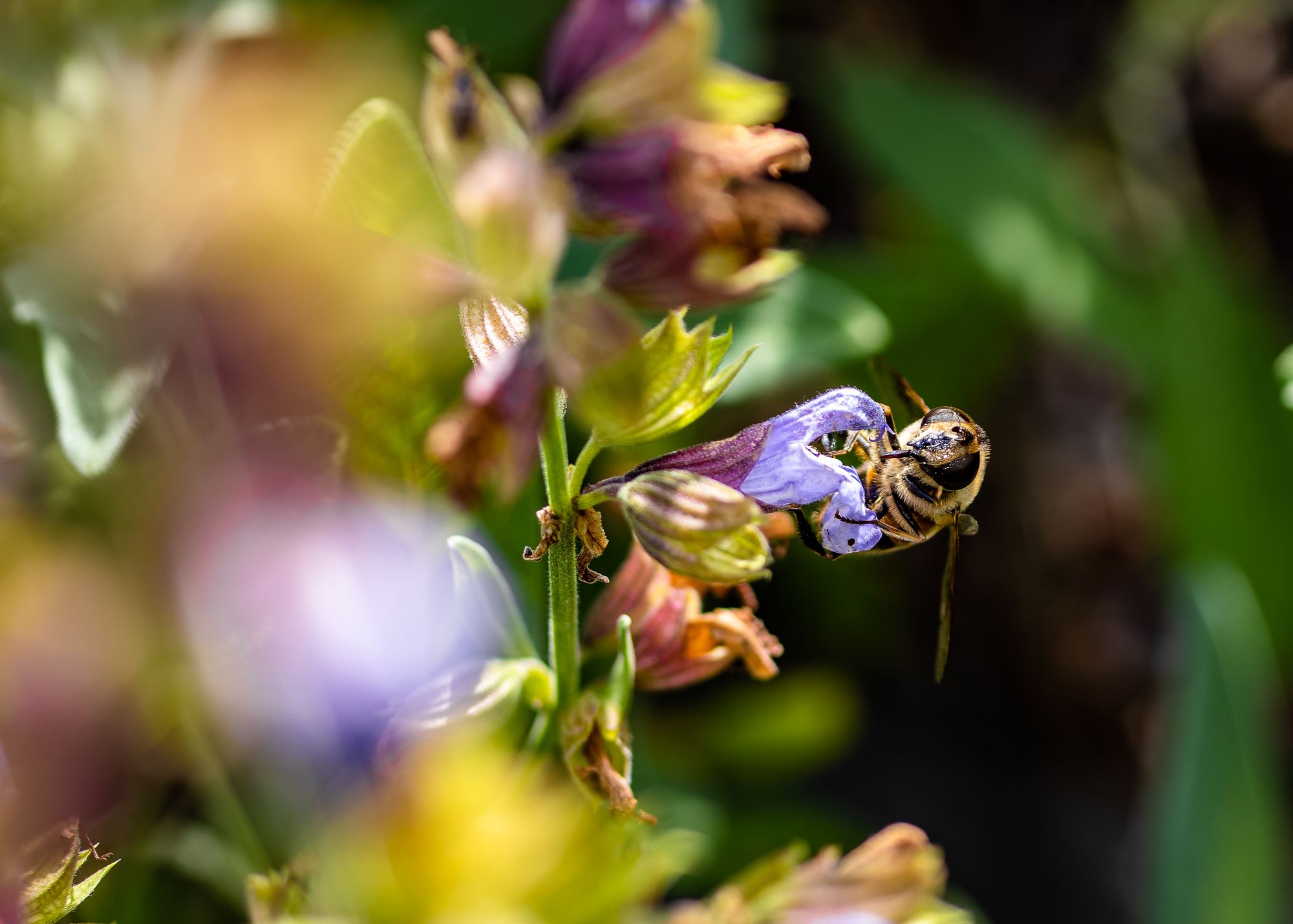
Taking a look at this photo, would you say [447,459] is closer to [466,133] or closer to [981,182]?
[466,133]

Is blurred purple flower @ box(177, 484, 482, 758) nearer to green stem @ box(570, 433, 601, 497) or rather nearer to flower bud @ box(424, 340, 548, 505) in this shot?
green stem @ box(570, 433, 601, 497)

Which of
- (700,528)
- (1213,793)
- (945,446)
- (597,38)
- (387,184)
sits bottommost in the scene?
(1213,793)

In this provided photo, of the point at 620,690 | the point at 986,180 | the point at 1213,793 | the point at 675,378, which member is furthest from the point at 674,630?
the point at 986,180

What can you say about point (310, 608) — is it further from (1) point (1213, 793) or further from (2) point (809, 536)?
(1) point (1213, 793)

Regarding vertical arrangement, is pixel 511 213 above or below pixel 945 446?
above

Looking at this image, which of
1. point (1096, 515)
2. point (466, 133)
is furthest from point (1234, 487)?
point (466, 133)

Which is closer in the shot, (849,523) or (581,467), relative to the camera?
(581,467)

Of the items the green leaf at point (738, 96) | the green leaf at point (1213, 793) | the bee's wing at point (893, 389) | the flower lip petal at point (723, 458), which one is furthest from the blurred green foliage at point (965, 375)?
the flower lip petal at point (723, 458)
